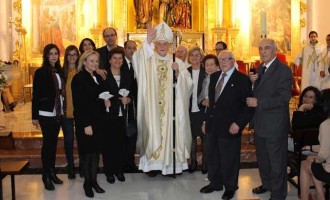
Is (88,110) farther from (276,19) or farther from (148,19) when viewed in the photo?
(276,19)

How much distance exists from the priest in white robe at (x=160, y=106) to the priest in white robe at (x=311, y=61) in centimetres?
541

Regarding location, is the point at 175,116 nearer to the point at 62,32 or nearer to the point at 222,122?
the point at 222,122

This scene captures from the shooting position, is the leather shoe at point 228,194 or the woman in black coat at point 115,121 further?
the woman in black coat at point 115,121

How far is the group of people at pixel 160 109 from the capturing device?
5.07 m

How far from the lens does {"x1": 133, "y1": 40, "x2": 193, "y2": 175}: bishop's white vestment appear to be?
621cm

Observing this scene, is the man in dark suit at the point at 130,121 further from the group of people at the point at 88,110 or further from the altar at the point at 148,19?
the altar at the point at 148,19

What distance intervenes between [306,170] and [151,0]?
1126 cm

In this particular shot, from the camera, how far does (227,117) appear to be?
206 inches

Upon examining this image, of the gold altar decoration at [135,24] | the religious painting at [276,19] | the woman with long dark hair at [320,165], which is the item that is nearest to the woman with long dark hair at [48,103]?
the woman with long dark hair at [320,165]

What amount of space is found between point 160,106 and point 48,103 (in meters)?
1.49

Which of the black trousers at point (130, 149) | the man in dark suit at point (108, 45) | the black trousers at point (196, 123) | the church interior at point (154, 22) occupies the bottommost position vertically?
the black trousers at point (130, 149)

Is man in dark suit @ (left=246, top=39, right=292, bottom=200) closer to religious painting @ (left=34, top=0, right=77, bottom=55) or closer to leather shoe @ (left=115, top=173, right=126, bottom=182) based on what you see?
leather shoe @ (left=115, top=173, right=126, bottom=182)

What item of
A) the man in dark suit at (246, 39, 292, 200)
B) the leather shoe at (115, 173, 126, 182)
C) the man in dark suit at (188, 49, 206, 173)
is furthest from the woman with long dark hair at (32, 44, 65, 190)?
the man in dark suit at (246, 39, 292, 200)

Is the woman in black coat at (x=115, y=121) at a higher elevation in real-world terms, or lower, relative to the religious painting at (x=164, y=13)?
lower
